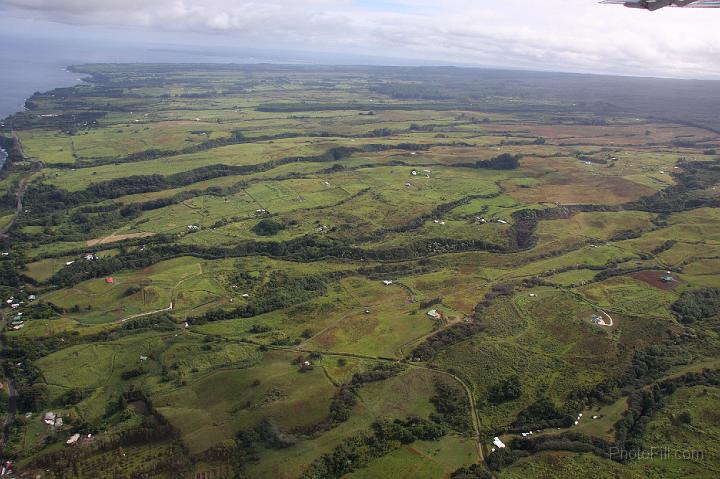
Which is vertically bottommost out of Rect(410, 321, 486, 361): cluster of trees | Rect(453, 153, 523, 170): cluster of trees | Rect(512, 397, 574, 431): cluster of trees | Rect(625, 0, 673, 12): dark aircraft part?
Rect(512, 397, 574, 431): cluster of trees

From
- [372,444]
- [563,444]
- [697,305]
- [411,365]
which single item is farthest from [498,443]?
[697,305]

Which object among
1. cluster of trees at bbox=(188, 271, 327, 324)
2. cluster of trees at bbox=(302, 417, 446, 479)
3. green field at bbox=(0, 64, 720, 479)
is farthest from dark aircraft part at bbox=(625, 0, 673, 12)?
cluster of trees at bbox=(188, 271, 327, 324)

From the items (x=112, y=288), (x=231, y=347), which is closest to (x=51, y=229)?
(x=112, y=288)

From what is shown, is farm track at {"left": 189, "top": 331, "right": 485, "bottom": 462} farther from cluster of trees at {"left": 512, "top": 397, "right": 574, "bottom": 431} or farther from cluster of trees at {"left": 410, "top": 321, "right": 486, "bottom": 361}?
cluster of trees at {"left": 512, "top": 397, "right": 574, "bottom": 431}

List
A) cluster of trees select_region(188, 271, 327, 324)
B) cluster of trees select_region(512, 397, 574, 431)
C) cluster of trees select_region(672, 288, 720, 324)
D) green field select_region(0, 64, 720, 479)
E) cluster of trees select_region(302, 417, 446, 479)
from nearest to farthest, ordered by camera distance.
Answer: cluster of trees select_region(302, 417, 446, 479)
green field select_region(0, 64, 720, 479)
cluster of trees select_region(512, 397, 574, 431)
cluster of trees select_region(672, 288, 720, 324)
cluster of trees select_region(188, 271, 327, 324)

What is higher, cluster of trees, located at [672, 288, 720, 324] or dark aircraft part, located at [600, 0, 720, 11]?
dark aircraft part, located at [600, 0, 720, 11]

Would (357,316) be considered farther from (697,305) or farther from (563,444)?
(697,305)
